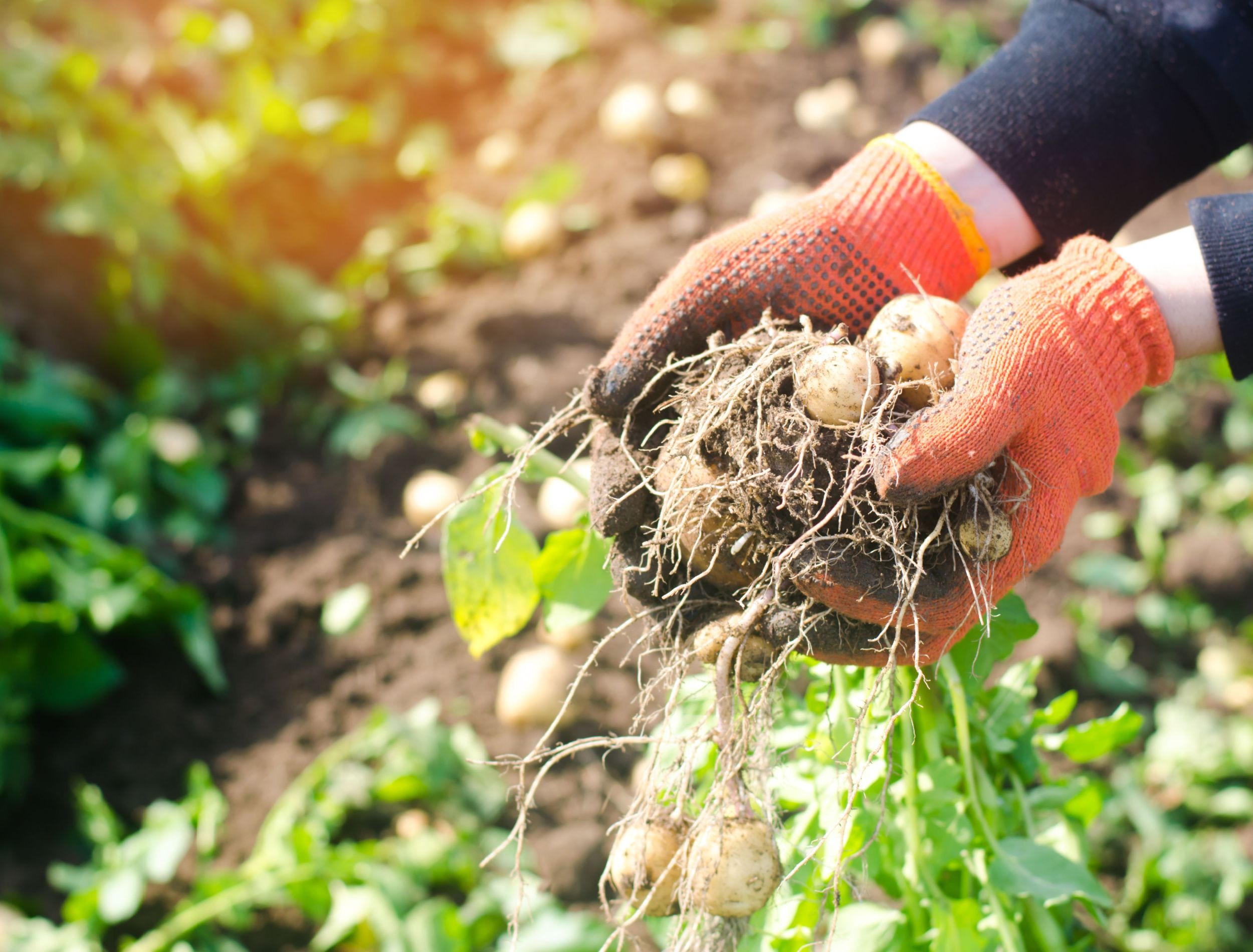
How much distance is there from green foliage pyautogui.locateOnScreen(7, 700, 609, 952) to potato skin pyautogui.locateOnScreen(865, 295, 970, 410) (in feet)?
3.62

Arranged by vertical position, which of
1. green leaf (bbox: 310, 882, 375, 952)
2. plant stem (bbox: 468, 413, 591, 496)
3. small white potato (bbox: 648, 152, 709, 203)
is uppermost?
plant stem (bbox: 468, 413, 591, 496)

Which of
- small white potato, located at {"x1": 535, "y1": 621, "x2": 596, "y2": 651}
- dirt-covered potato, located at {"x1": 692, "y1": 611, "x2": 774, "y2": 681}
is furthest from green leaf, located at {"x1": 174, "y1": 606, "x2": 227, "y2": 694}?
dirt-covered potato, located at {"x1": 692, "y1": 611, "x2": 774, "y2": 681}

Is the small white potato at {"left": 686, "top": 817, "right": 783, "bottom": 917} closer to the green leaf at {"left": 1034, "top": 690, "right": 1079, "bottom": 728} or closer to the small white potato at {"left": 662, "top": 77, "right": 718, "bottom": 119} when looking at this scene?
the green leaf at {"left": 1034, "top": 690, "right": 1079, "bottom": 728}

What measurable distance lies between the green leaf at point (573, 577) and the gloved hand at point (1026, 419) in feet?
1.24

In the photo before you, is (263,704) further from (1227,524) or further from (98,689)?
(1227,524)

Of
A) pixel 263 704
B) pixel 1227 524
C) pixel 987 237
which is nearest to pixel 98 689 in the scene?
pixel 263 704

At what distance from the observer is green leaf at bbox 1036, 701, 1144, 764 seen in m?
1.37

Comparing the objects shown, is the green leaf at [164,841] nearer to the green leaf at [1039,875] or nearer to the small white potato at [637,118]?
the green leaf at [1039,875]

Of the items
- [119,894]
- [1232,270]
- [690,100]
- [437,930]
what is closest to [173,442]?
[119,894]

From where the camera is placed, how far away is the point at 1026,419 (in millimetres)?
1152

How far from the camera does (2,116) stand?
10.1 feet

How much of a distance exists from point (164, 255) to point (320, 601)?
1492 millimetres

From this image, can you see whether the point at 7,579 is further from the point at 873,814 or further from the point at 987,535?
the point at 987,535

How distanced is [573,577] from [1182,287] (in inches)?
38.2
